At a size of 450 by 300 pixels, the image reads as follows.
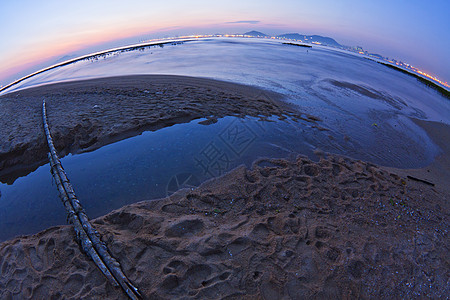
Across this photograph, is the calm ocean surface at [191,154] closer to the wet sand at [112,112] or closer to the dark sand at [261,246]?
the wet sand at [112,112]

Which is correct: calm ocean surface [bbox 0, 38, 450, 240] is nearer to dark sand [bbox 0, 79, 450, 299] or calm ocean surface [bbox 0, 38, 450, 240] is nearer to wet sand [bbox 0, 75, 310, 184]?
wet sand [bbox 0, 75, 310, 184]

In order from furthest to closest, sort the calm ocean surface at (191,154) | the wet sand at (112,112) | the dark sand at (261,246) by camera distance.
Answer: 1. the wet sand at (112,112)
2. the calm ocean surface at (191,154)
3. the dark sand at (261,246)

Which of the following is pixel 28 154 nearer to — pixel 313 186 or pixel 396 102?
pixel 313 186

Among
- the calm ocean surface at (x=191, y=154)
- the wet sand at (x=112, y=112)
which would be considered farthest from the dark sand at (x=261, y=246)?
the wet sand at (x=112, y=112)

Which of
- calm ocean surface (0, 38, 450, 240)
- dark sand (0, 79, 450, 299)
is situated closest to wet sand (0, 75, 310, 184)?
calm ocean surface (0, 38, 450, 240)

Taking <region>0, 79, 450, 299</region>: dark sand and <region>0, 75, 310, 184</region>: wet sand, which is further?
<region>0, 75, 310, 184</region>: wet sand

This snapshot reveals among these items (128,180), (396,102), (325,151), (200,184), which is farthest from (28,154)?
(396,102)

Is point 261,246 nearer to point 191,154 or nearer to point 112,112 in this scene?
point 191,154

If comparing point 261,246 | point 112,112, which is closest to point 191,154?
point 261,246
